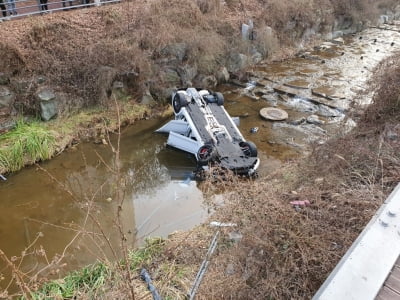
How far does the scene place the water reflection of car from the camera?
7.61 m

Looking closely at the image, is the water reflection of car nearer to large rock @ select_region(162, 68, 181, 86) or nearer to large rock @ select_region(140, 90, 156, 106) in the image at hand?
large rock @ select_region(140, 90, 156, 106)

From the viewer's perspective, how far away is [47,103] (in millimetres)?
9133

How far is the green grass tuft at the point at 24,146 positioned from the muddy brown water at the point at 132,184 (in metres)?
0.23

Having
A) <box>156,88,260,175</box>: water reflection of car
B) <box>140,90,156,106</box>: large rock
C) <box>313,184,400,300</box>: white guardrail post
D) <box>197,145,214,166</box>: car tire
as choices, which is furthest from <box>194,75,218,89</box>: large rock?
<box>313,184,400,300</box>: white guardrail post

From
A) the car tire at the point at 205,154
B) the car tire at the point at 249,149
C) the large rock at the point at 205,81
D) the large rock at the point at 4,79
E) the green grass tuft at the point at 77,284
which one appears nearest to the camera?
the green grass tuft at the point at 77,284

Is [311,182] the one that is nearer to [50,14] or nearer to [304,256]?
[304,256]

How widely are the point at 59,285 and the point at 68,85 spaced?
626 centimetres

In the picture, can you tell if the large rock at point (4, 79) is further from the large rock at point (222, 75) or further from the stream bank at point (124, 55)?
the large rock at point (222, 75)

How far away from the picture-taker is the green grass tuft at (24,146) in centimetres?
788

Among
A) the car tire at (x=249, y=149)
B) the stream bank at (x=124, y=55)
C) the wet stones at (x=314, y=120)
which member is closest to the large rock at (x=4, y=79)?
the stream bank at (x=124, y=55)

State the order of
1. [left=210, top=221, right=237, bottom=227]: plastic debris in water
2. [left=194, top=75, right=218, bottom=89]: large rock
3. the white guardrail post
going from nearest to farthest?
the white guardrail post < [left=210, top=221, right=237, bottom=227]: plastic debris in water < [left=194, top=75, right=218, bottom=89]: large rock

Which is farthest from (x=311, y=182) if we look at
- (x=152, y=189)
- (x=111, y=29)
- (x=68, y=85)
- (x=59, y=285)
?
(x=111, y=29)

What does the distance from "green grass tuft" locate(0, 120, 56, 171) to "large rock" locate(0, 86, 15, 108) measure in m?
0.66

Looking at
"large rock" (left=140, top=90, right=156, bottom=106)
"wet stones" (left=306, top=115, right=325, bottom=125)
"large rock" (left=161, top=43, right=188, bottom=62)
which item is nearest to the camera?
"wet stones" (left=306, top=115, right=325, bottom=125)
